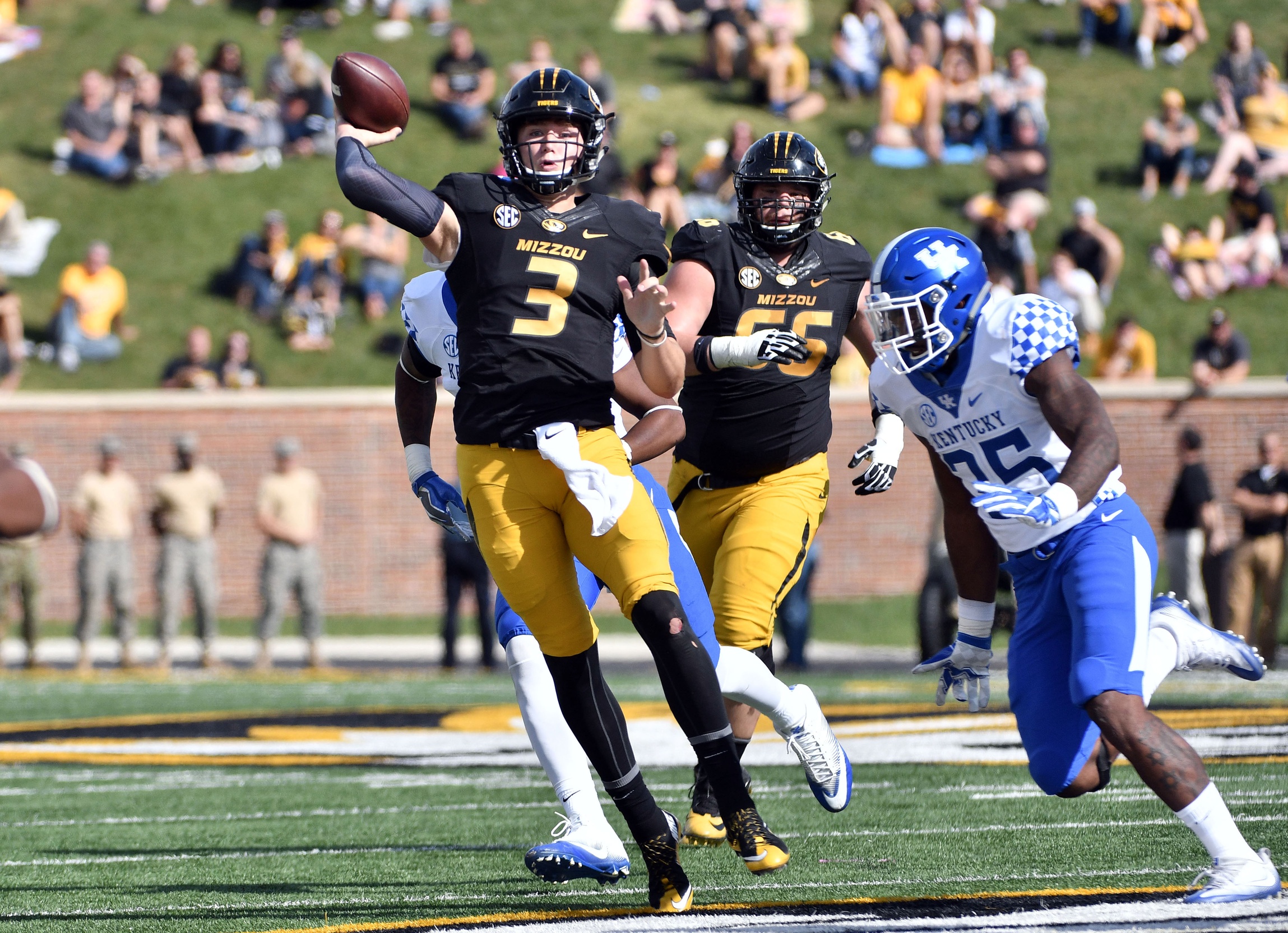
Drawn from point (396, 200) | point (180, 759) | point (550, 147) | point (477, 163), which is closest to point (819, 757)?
point (550, 147)

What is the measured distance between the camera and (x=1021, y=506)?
3.90m

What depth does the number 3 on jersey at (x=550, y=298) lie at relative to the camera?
408 cm

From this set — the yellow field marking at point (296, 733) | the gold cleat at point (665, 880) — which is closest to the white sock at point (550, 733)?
the gold cleat at point (665, 880)

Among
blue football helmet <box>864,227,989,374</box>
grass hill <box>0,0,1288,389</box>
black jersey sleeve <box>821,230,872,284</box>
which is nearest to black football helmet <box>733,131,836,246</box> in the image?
black jersey sleeve <box>821,230,872,284</box>

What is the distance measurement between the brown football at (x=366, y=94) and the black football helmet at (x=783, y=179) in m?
1.38

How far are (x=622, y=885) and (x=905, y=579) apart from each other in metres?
11.8

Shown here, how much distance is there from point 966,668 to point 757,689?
611mm

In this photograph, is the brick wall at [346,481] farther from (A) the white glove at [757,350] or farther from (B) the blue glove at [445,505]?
(B) the blue glove at [445,505]

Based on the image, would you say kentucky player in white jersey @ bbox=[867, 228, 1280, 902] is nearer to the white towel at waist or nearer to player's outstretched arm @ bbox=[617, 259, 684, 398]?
player's outstretched arm @ bbox=[617, 259, 684, 398]

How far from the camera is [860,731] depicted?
8109 mm

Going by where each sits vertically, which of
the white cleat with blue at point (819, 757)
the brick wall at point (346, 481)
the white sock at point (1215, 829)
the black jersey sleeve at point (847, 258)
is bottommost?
the brick wall at point (346, 481)

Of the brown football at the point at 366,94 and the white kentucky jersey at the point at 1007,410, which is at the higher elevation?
the brown football at the point at 366,94

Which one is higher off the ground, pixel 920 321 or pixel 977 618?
pixel 920 321

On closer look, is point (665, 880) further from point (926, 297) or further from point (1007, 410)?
point (926, 297)
